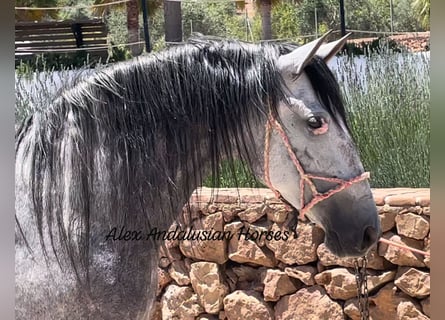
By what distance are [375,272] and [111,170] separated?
3.83 ft

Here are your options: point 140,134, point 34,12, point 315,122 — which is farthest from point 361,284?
point 34,12

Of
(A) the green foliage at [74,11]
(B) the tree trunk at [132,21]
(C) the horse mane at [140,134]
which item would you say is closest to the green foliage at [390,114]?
(C) the horse mane at [140,134]

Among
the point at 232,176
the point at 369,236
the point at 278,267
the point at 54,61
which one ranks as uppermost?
the point at 54,61

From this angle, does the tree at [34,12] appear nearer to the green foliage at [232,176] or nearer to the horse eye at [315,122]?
the green foliage at [232,176]

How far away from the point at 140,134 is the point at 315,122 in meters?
0.50

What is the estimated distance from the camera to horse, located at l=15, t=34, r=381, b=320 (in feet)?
5.43

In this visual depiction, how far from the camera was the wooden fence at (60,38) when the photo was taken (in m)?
2.21

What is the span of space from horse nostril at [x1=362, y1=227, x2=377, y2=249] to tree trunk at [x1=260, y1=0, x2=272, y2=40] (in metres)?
0.79

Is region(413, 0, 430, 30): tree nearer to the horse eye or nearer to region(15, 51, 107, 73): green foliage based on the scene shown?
the horse eye

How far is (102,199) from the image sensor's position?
167cm

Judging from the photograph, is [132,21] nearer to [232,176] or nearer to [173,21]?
[173,21]

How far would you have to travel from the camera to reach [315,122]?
1.71 metres

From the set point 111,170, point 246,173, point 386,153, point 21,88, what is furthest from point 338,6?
point 21,88

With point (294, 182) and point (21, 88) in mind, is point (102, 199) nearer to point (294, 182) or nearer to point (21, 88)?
point (294, 182)
